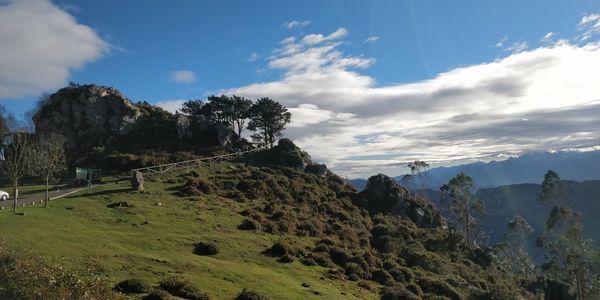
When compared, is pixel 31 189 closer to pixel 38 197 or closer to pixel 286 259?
pixel 38 197

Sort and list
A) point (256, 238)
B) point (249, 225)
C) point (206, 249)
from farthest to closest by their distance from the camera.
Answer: point (249, 225) → point (256, 238) → point (206, 249)

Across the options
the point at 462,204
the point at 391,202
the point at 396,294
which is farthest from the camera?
the point at 462,204

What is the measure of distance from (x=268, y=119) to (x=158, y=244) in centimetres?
8247

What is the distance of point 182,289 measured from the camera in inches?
1051

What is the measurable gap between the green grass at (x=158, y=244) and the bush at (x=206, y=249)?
0.65 m

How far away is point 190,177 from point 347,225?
88.0ft

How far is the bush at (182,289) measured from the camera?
26.5m

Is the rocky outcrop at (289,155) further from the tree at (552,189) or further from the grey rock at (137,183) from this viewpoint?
the tree at (552,189)

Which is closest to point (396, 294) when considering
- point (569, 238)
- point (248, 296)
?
point (248, 296)

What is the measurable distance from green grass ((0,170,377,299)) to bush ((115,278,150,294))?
113 cm

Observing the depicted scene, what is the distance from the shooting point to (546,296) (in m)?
87.1

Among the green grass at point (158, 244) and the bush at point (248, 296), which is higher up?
the green grass at point (158, 244)

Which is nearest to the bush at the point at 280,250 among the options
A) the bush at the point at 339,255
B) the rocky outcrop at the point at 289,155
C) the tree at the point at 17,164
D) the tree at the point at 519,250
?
the bush at the point at 339,255

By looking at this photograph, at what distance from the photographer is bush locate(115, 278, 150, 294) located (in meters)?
25.4
